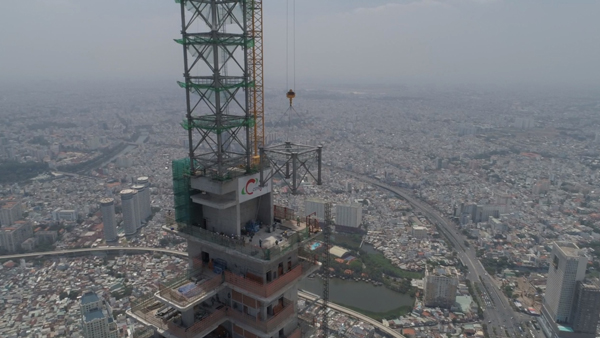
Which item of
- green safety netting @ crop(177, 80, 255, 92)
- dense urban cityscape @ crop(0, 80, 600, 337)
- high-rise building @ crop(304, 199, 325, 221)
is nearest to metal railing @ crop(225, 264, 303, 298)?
green safety netting @ crop(177, 80, 255, 92)

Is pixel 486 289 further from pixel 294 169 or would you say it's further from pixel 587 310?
pixel 294 169

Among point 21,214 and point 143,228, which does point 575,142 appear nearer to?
point 143,228

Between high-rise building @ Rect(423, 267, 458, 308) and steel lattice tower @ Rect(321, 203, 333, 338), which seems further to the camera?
high-rise building @ Rect(423, 267, 458, 308)

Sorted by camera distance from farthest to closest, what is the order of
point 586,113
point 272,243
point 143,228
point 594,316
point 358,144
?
point 586,113 → point 358,144 → point 143,228 → point 594,316 → point 272,243

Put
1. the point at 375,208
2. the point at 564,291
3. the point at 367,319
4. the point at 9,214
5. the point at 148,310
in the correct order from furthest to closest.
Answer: the point at 375,208
the point at 9,214
the point at 367,319
the point at 564,291
the point at 148,310

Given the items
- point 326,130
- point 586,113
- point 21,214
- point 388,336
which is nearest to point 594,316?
point 388,336

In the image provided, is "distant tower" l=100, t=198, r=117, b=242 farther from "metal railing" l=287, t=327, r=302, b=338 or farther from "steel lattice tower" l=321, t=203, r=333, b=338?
"metal railing" l=287, t=327, r=302, b=338

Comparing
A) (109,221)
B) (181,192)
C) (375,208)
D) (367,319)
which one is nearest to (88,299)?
(109,221)
